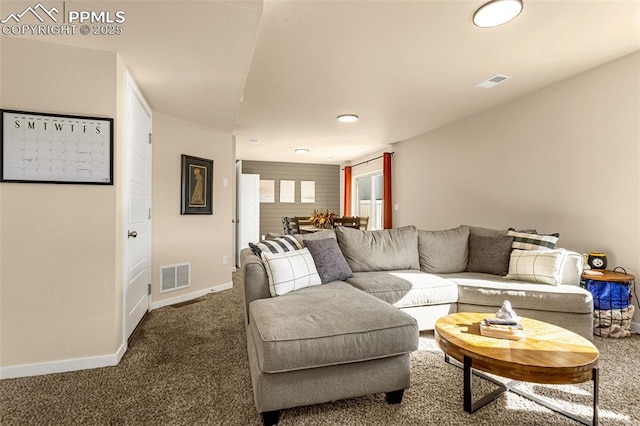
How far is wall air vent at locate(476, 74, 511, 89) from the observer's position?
341 cm

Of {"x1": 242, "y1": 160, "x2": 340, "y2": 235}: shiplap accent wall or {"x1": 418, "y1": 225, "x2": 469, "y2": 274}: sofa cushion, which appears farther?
{"x1": 242, "y1": 160, "x2": 340, "y2": 235}: shiplap accent wall

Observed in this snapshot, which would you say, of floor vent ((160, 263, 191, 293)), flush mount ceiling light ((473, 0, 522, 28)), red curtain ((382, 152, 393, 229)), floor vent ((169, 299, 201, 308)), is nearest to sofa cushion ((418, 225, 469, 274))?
flush mount ceiling light ((473, 0, 522, 28))

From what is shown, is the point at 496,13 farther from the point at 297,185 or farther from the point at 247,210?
the point at 297,185

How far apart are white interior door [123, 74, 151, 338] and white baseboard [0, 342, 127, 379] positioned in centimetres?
32

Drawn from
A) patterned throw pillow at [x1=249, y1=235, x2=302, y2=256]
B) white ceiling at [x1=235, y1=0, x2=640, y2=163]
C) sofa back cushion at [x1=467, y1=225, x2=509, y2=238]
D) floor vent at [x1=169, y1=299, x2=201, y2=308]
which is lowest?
floor vent at [x1=169, y1=299, x2=201, y2=308]

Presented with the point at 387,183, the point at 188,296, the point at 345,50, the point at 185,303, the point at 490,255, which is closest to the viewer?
the point at 345,50

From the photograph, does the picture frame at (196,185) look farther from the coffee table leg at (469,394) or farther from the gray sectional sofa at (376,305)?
the coffee table leg at (469,394)

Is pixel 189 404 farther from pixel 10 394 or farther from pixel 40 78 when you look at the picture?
pixel 40 78

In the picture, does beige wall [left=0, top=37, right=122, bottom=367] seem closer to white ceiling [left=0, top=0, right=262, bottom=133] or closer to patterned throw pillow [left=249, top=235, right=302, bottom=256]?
white ceiling [left=0, top=0, right=262, bottom=133]

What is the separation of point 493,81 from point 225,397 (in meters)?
3.81

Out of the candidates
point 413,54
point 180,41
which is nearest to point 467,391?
point 413,54

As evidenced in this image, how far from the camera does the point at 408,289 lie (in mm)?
2865

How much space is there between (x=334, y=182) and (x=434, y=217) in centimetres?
421

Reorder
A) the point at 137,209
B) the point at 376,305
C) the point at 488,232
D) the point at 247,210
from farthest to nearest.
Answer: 1. the point at 247,210
2. the point at 488,232
3. the point at 137,209
4. the point at 376,305
